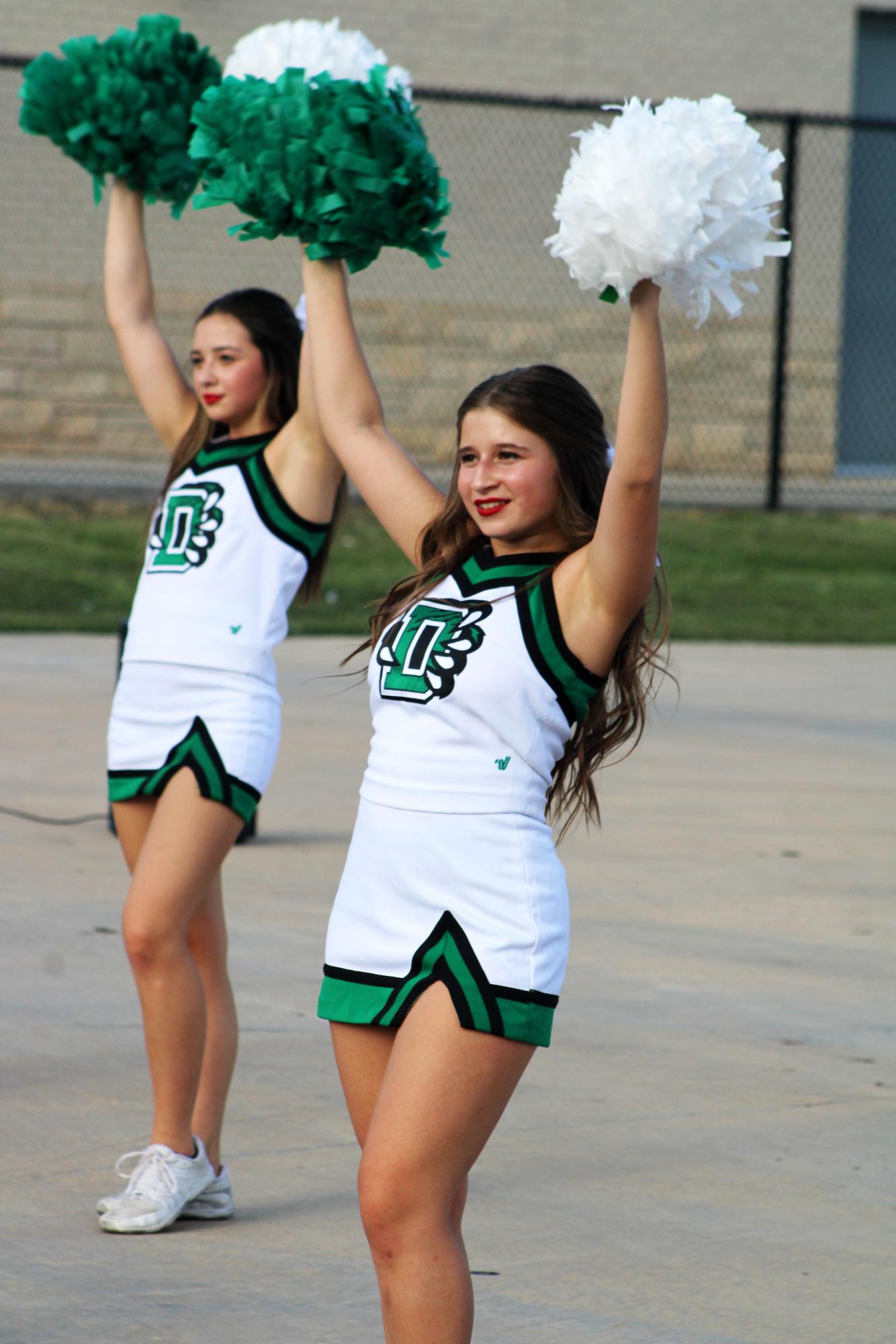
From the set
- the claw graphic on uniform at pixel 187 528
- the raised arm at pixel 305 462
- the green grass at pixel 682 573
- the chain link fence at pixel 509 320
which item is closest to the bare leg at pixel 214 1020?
the claw graphic on uniform at pixel 187 528

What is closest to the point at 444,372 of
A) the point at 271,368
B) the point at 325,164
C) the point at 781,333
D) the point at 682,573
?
the point at 781,333

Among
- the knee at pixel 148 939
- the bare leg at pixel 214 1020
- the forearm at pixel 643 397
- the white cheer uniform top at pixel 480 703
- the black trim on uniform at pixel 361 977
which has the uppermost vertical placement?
the forearm at pixel 643 397

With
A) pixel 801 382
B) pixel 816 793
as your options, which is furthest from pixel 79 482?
pixel 816 793

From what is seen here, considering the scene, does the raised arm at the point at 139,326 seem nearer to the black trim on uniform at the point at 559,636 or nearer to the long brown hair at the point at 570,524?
the long brown hair at the point at 570,524

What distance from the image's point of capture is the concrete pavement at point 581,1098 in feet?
11.0

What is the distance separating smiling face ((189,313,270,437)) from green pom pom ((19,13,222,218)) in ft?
1.56

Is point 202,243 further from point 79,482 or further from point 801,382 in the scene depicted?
point 801,382

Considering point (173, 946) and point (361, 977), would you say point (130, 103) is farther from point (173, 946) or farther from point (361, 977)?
point (361, 977)

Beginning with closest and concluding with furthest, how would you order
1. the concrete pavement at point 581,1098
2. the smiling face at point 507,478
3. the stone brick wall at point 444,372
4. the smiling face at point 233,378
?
the smiling face at point 507,478 → the concrete pavement at point 581,1098 → the smiling face at point 233,378 → the stone brick wall at point 444,372

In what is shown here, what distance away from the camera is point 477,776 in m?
2.69

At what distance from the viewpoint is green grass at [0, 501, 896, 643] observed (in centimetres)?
1246

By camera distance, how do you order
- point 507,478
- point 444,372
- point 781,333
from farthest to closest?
1. point 444,372
2. point 781,333
3. point 507,478

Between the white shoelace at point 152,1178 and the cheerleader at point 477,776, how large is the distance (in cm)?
102

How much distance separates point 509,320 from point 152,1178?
1548 centimetres
